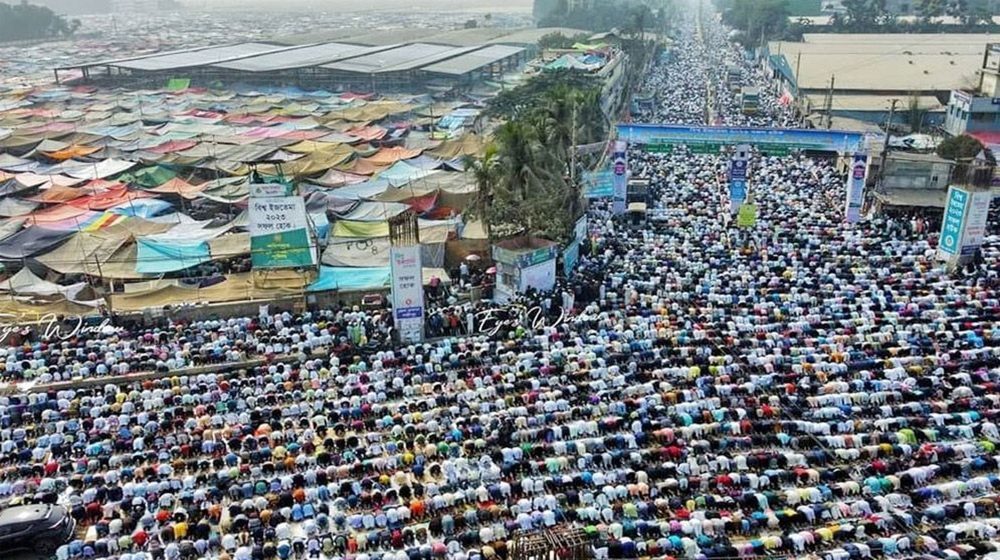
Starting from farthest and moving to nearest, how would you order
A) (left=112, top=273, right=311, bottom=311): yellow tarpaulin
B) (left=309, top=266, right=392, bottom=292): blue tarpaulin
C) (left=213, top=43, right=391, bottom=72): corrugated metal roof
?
(left=213, top=43, right=391, bottom=72): corrugated metal roof < (left=309, top=266, right=392, bottom=292): blue tarpaulin < (left=112, top=273, right=311, bottom=311): yellow tarpaulin

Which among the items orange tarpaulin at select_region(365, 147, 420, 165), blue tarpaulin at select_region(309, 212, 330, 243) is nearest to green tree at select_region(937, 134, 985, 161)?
orange tarpaulin at select_region(365, 147, 420, 165)

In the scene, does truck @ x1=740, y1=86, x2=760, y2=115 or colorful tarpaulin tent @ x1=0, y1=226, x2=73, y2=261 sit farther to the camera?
truck @ x1=740, y1=86, x2=760, y2=115

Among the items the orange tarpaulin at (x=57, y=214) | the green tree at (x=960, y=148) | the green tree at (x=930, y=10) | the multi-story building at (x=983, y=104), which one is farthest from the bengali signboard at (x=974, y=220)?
the green tree at (x=930, y=10)

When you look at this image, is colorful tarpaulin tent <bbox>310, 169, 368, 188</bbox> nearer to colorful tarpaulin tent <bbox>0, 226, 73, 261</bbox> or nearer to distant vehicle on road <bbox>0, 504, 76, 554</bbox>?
colorful tarpaulin tent <bbox>0, 226, 73, 261</bbox>

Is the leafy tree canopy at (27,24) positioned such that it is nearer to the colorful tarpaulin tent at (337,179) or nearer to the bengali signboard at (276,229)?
the colorful tarpaulin tent at (337,179)

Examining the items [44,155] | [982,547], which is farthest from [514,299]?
[44,155]

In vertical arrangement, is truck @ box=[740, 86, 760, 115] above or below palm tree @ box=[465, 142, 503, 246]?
below
